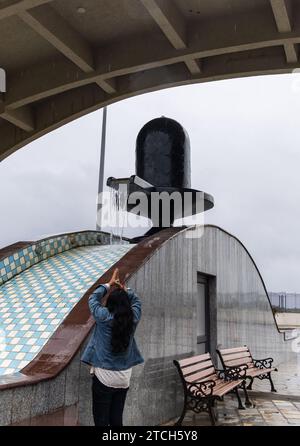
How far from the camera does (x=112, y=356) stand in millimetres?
4320

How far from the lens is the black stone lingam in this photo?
39.2ft

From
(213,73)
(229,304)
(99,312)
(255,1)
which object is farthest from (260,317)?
(99,312)

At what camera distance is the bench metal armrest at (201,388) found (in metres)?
6.55

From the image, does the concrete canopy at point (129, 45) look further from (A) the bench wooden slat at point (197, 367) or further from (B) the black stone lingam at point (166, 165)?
(A) the bench wooden slat at point (197, 367)

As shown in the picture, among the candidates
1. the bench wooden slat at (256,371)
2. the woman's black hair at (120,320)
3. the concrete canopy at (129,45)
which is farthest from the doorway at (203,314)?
the woman's black hair at (120,320)

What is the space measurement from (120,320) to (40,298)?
2833 mm

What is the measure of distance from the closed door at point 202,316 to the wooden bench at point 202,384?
3.29ft

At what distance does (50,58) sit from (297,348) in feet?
44.8

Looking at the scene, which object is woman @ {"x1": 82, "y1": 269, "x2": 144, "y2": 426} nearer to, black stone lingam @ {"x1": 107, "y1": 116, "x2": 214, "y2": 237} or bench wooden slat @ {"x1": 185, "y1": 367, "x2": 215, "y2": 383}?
bench wooden slat @ {"x1": 185, "y1": 367, "x2": 215, "y2": 383}

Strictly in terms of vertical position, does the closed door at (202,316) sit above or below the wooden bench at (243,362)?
above

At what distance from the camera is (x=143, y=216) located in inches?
484

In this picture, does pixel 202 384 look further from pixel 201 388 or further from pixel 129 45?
pixel 129 45

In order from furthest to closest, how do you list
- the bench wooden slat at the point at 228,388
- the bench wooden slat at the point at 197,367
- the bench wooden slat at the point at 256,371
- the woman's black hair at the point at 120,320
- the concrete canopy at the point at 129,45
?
the bench wooden slat at the point at 256,371
the concrete canopy at the point at 129,45
the bench wooden slat at the point at 197,367
the bench wooden slat at the point at 228,388
the woman's black hair at the point at 120,320

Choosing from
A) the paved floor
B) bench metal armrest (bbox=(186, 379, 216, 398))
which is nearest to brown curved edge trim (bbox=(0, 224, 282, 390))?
the paved floor
